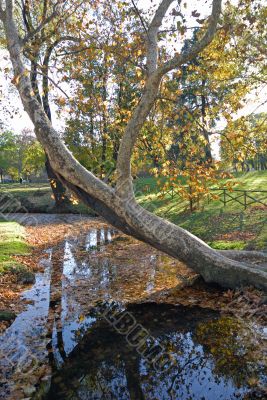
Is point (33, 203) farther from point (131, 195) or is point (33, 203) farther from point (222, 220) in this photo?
point (131, 195)

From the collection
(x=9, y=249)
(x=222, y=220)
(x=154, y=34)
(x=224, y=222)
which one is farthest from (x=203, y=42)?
(x=222, y=220)

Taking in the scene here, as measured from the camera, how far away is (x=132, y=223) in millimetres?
8547

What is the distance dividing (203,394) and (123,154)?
5.47 m

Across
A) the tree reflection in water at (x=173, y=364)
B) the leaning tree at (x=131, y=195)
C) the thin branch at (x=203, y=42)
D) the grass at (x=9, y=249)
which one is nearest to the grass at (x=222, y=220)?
the leaning tree at (x=131, y=195)

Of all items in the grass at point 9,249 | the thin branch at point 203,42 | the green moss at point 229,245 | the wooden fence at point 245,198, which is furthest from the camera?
the wooden fence at point 245,198

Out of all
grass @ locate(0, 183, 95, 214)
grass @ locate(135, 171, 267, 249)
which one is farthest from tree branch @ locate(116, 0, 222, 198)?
grass @ locate(0, 183, 95, 214)

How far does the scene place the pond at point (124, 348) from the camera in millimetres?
4852

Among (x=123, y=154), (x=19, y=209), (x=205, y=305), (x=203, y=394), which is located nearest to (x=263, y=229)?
(x=205, y=305)

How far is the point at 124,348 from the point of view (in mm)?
6027

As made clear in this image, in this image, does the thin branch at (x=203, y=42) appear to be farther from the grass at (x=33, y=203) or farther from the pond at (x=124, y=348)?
the grass at (x=33, y=203)

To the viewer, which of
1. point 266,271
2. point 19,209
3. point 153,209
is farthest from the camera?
point 19,209

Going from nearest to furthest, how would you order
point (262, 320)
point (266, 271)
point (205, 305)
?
point (262, 320) → point (205, 305) → point (266, 271)

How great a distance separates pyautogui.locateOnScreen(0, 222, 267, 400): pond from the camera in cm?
485

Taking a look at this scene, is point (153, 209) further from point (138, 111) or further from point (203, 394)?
point (203, 394)
